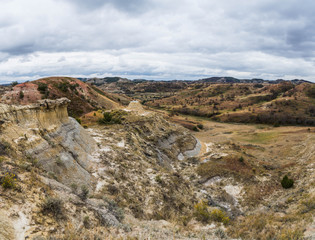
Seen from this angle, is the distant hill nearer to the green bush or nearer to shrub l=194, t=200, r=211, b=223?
the green bush

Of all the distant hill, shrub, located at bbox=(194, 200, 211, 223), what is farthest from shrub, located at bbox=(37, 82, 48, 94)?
shrub, located at bbox=(194, 200, 211, 223)

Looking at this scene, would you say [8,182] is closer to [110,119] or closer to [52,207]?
[52,207]

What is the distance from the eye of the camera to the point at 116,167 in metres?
17.1

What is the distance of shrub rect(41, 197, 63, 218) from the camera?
7100 millimetres

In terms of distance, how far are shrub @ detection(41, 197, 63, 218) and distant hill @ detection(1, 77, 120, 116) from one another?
152 feet

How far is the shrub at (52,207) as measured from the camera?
7100mm

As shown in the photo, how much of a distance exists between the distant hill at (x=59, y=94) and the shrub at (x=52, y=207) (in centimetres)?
4627

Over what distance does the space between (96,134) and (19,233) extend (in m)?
19.7

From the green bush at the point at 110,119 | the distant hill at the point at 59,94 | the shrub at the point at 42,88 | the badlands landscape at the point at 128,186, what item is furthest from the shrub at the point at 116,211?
the shrub at the point at 42,88

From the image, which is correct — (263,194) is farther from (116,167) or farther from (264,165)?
(116,167)

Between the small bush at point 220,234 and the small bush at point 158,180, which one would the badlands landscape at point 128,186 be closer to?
the small bush at point 158,180

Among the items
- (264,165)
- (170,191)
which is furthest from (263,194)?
(170,191)

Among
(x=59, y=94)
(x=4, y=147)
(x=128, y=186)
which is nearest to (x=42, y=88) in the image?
(x=59, y=94)

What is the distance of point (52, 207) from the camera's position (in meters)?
7.28
